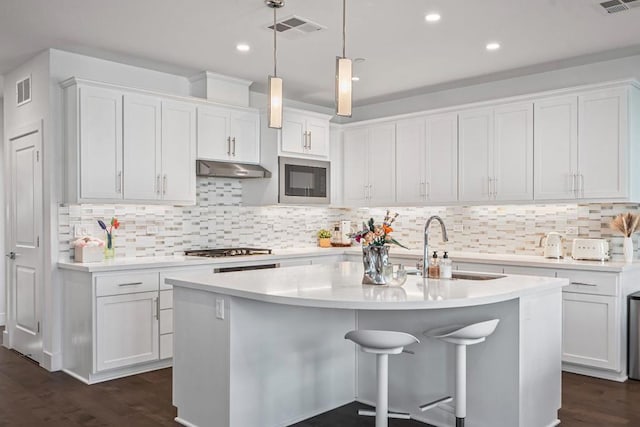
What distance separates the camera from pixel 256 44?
448cm

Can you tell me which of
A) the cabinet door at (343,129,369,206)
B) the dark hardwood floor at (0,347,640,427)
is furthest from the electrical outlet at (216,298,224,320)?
the cabinet door at (343,129,369,206)

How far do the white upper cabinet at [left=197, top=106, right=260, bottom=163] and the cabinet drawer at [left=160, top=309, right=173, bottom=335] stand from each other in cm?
152

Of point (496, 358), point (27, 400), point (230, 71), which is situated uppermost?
point (230, 71)

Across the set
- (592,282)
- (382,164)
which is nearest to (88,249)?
(382,164)

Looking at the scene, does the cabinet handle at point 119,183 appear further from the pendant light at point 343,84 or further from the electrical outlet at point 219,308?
the pendant light at point 343,84

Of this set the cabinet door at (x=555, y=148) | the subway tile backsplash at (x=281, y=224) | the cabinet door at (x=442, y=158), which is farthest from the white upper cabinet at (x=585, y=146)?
the cabinet door at (x=442, y=158)

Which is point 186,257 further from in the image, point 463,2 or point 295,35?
point 463,2

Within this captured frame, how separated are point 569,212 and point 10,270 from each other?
5393mm

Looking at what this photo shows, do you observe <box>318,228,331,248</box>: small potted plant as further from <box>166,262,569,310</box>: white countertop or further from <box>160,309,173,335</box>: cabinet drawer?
<box>166,262,569,310</box>: white countertop

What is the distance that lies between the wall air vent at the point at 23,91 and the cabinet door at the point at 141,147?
992mm

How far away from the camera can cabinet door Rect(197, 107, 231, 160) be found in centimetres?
526

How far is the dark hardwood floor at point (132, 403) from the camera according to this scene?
342 cm

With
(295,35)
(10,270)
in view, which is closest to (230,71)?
(295,35)

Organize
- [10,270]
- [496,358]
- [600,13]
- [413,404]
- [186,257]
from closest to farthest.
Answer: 1. [496,358]
2. [413,404]
3. [600,13]
4. [186,257]
5. [10,270]
